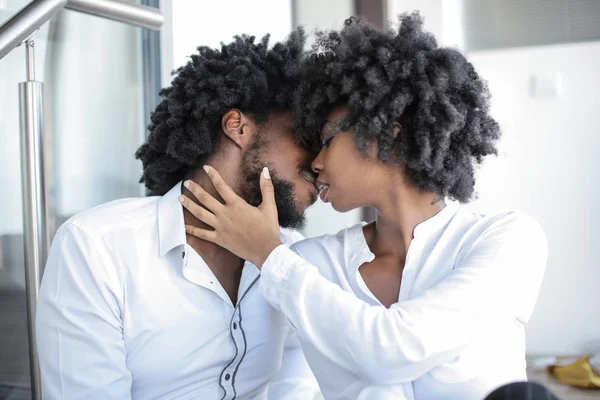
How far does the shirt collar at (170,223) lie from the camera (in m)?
1.57

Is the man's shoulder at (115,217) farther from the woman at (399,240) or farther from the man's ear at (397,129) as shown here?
the man's ear at (397,129)

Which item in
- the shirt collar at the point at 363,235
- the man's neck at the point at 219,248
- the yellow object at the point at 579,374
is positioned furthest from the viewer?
the yellow object at the point at 579,374

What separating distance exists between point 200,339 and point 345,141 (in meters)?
0.59

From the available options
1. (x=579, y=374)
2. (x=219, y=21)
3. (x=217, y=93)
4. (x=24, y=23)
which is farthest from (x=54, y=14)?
(x=579, y=374)

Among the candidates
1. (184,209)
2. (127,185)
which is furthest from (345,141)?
(127,185)

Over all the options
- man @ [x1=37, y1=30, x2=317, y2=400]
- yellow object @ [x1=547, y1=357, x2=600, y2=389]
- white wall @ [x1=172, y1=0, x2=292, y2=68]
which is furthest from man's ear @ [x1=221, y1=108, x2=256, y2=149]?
yellow object @ [x1=547, y1=357, x2=600, y2=389]

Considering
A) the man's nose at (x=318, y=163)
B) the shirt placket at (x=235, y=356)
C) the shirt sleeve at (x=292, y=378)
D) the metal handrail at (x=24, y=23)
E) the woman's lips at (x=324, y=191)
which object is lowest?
the shirt sleeve at (x=292, y=378)

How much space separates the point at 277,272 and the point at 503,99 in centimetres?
268

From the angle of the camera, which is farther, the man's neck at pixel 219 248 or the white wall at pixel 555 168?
the white wall at pixel 555 168

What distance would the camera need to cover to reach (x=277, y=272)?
53.9 inches

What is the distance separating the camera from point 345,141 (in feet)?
4.93

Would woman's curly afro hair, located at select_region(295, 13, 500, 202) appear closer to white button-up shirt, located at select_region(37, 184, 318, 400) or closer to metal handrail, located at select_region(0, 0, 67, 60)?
white button-up shirt, located at select_region(37, 184, 318, 400)

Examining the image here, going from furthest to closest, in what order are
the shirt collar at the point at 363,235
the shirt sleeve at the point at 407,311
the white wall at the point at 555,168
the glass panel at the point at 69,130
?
the white wall at the point at 555,168, the glass panel at the point at 69,130, the shirt collar at the point at 363,235, the shirt sleeve at the point at 407,311

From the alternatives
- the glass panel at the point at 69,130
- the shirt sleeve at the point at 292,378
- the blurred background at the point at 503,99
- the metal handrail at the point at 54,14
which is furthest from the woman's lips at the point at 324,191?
the blurred background at the point at 503,99
